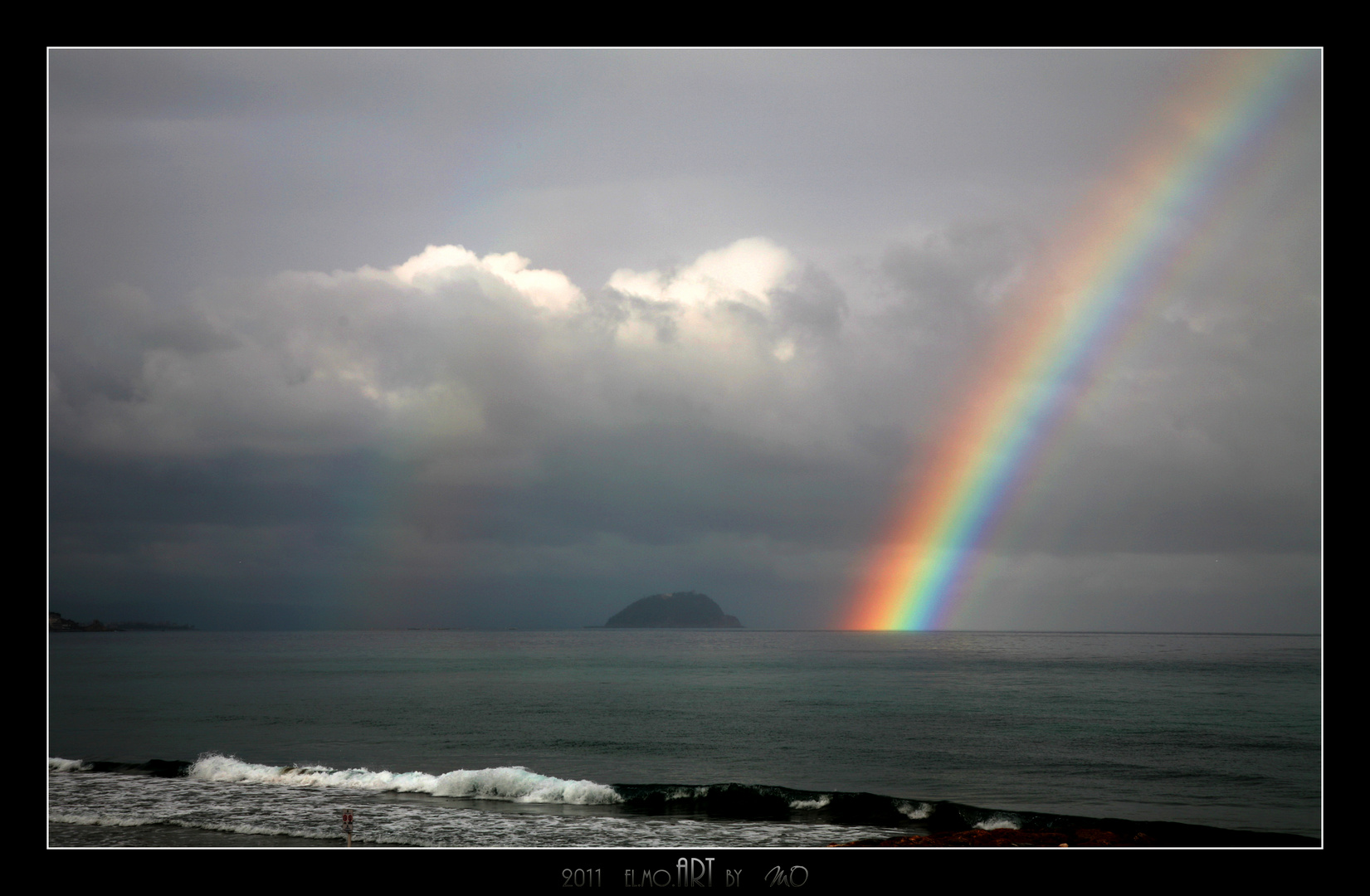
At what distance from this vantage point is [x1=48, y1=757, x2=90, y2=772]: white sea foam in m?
15.5

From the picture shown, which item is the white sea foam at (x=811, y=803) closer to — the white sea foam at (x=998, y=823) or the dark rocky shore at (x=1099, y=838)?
the white sea foam at (x=998, y=823)

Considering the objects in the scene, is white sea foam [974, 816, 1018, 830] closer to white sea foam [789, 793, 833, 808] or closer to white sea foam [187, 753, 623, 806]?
white sea foam [789, 793, 833, 808]

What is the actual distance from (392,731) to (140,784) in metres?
8.59

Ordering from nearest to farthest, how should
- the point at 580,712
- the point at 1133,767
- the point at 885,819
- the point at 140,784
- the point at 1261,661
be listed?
the point at 885,819, the point at 140,784, the point at 1133,767, the point at 580,712, the point at 1261,661

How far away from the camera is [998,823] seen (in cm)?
1286

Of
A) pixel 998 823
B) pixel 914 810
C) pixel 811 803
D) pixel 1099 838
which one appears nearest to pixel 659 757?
pixel 811 803

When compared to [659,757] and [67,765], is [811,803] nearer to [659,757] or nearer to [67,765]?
[659,757]

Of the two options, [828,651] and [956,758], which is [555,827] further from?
[828,651]

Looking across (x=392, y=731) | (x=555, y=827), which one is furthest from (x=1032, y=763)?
(x=392, y=731)

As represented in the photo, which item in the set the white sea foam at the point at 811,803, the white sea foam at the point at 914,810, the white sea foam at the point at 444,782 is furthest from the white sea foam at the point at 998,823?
the white sea foam at the point at 444,782

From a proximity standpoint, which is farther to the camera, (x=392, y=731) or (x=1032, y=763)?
(x=392, y=731)
